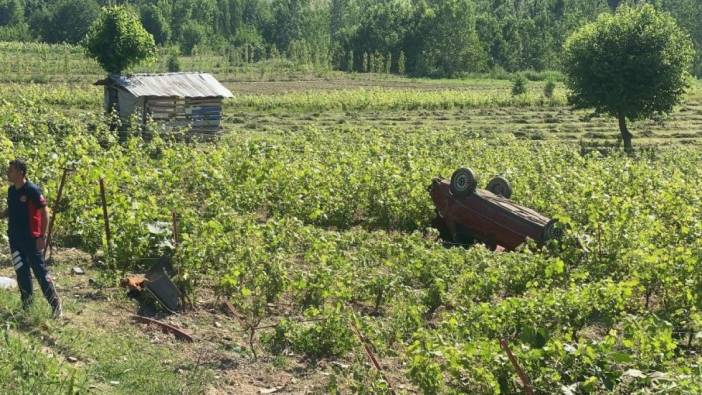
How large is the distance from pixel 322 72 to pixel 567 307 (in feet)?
158

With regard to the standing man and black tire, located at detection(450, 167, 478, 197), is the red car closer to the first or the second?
black tire, located at detection(450, 167, 478, 197)

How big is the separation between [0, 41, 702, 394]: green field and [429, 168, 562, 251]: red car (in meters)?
0.51

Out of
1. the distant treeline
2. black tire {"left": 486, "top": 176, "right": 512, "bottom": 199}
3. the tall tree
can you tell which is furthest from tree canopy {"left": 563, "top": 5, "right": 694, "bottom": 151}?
the tall tree

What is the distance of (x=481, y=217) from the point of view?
12586 millimetres

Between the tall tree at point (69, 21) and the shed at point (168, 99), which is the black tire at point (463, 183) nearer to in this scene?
the shed at point (168, 99)

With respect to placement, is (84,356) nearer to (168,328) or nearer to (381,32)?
(168,328)

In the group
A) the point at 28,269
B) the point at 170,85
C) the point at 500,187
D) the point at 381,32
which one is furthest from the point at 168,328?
the point at 381,32

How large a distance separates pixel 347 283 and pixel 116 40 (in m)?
15.8

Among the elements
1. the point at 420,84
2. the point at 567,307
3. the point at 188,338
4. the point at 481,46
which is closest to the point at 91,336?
the point at 188,338

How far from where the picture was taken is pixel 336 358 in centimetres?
825

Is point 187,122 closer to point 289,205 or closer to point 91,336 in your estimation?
point 289,205

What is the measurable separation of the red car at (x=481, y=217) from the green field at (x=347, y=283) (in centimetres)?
51

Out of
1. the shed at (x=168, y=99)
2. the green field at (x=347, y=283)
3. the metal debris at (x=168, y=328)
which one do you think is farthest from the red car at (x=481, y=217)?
the shed at (x=168, y=99)

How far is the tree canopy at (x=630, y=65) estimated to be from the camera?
87.9ft
